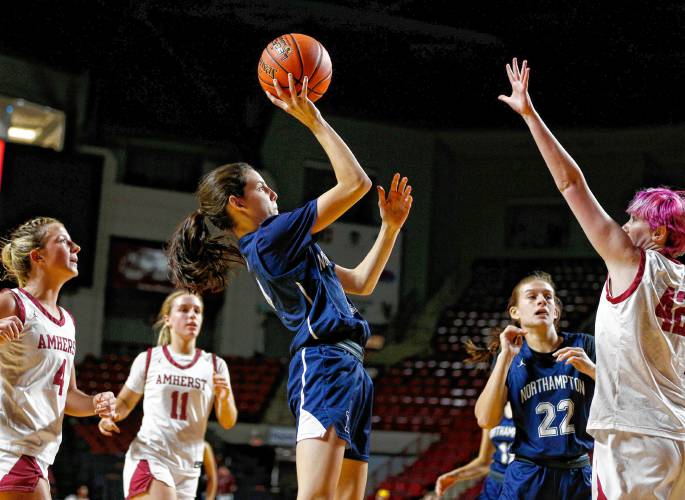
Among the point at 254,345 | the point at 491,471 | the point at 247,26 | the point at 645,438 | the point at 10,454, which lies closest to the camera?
the point at 645,438

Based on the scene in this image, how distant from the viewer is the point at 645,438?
9.97 feet

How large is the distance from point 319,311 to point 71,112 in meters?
15.4

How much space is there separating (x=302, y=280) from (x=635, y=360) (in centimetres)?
126

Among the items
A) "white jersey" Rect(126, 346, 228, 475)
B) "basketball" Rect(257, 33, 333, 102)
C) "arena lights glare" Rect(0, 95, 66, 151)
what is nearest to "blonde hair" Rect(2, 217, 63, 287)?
"basketball" Rect(257, 33, 333, 102)

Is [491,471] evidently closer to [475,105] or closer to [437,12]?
[437,12]

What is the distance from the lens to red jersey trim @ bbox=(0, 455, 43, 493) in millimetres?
3895

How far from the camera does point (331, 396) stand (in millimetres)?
3059

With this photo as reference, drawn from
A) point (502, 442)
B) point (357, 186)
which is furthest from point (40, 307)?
point (502, 442)

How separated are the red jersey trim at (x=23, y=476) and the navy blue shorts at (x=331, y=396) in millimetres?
1526

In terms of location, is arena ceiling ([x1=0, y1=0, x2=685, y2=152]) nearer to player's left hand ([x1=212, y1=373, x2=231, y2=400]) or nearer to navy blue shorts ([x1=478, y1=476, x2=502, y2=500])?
player's left hand ([x1=212, y1=373, x2=231, y2=400])

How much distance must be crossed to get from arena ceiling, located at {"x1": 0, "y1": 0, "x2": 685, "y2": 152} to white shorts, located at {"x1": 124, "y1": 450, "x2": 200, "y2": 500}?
42.0 ft

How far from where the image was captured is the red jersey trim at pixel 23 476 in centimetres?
389

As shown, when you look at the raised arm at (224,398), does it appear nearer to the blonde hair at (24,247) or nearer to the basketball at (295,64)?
the blonde hair at (24,247)

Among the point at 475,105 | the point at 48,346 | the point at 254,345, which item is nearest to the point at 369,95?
the point at 475,105
